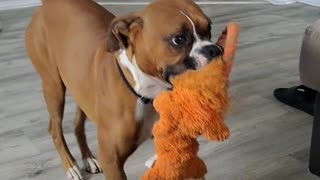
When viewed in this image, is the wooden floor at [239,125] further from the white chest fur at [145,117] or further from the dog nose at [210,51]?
the dog nose at [210,51]

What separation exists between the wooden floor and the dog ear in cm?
67

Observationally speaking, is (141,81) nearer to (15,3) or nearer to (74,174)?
(74,174)

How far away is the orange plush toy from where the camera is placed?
46.6 inches

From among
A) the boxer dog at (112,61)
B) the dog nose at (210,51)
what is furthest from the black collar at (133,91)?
the dog nose at (210,51)

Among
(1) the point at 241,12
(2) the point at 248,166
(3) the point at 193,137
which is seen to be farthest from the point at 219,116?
(1) the point at 241,12

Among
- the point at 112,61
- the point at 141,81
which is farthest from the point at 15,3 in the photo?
the point at 141,81

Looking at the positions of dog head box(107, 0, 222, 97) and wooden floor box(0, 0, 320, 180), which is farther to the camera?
wooden floor box(0, 0, 320, 180)

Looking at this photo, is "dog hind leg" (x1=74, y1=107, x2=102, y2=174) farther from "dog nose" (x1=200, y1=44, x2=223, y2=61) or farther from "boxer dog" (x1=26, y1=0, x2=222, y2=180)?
"dog nose" (x1=200, y1=44, x2=223, y2=61)

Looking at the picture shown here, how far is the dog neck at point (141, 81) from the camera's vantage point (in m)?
1.32

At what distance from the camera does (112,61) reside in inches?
56.4

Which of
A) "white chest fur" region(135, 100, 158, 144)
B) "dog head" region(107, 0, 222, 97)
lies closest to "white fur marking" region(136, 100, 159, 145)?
"white chest fur" region(135, 100, 158, 144)

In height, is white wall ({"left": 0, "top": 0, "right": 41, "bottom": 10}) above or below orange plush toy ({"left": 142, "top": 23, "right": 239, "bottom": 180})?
below

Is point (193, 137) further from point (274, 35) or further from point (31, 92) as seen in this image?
point (274, 35)

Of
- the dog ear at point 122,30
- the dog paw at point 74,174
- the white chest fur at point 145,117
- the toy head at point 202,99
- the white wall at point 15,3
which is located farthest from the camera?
the white wall at point 15,3
